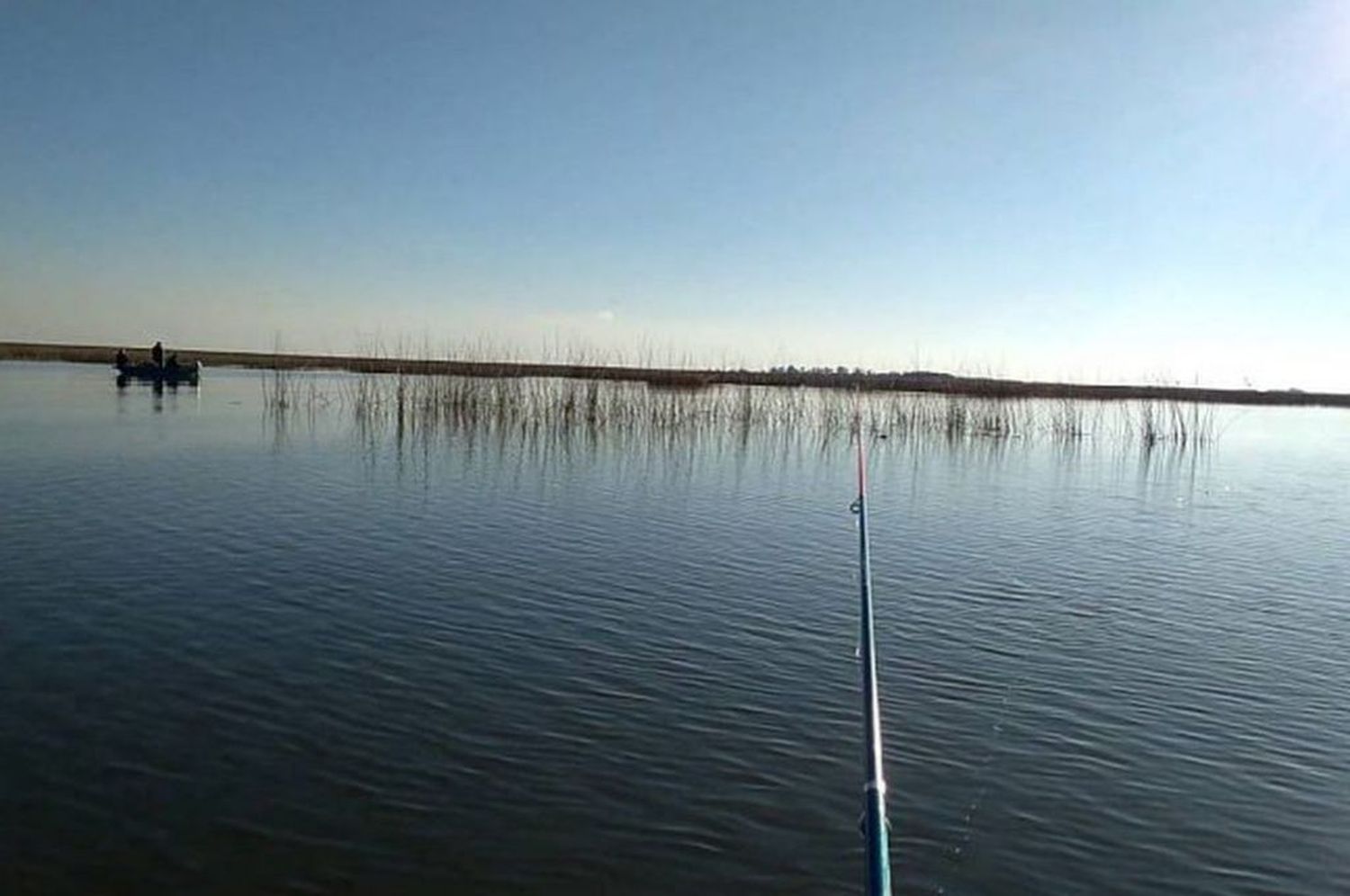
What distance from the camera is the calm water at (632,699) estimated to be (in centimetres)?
432

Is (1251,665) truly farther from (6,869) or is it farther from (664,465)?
(664,465)

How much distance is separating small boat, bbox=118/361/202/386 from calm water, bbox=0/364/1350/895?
27.6m

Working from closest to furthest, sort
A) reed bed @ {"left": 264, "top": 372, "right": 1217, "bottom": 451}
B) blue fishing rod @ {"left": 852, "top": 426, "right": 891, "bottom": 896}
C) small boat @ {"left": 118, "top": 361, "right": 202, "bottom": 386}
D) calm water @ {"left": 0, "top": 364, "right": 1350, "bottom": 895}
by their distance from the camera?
blue fishing rod @ {"left": 852, "top": 426, "right": 891, "bottom": 896}
calm water @ {"left": 0, "top": 364, "right": 1350, "bottom": 895}
reed bed @ {"left": 264, "top": 372, "right": 1217, "bottom": 451}
small boat @ {"left": 118, "top": 361, "right": 202, "bottom": 386}

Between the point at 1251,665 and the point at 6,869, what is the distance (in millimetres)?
7523

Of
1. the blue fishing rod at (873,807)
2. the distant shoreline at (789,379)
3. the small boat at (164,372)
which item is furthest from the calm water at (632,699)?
Result: the small boat at (164,372)

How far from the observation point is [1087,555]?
11.9 meters

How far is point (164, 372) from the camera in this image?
39438 millimetres

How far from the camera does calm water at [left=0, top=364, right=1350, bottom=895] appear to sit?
4.32m

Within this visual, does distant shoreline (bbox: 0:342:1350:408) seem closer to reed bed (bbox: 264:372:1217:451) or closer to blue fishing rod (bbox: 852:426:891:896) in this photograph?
reed bed (bbox: 264:372:1217:451)

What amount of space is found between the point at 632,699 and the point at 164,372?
38433 mm

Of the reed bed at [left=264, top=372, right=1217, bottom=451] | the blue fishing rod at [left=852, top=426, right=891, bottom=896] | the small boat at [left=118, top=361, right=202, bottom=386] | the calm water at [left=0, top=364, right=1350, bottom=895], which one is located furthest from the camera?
the small boat at [left=118, top=361, right=202, bottom=386]

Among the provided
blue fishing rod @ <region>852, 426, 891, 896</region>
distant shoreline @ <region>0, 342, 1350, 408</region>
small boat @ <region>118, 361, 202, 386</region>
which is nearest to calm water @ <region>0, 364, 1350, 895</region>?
blue fishing rod @ <region>852, 426, 891, 896</region>

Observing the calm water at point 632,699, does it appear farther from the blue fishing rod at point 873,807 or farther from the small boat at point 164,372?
the small boat at point 164,372

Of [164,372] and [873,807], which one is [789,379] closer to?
[164,372]
